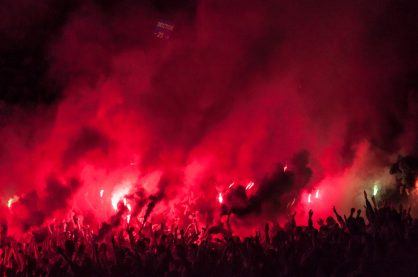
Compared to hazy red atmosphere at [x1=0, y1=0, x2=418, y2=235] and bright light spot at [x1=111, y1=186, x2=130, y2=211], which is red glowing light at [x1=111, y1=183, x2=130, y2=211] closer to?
bright light spot at [x1=111, y1=186, x2=130, y2=211]

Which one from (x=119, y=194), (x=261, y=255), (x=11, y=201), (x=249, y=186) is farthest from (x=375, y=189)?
(x=11, y=201)

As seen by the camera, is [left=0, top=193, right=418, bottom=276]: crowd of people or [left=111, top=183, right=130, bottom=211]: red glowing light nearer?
[left=0, top=193, right=418, bottom=276]: crowd of people

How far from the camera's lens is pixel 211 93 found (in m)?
9.70

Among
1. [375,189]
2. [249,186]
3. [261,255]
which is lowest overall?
[261,255]

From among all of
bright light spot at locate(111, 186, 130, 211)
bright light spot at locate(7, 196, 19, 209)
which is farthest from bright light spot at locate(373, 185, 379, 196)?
bright light spot at locate(7, 196, 19, 209)

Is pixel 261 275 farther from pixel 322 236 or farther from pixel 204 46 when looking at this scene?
pixel 204 46

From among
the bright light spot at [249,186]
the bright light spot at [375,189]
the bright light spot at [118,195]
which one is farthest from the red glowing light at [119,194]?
the bright light spot at [375,189]

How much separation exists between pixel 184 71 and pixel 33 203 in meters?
3.47

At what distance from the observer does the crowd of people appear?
12.8 feet

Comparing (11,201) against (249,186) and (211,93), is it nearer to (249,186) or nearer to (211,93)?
(249,186)

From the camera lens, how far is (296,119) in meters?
9.75

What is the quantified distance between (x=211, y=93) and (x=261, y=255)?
5.92 meters

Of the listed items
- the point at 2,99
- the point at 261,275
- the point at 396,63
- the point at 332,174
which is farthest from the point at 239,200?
the point at 2,99

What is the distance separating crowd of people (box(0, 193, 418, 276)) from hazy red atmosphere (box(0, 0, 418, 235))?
3828 millimetres
